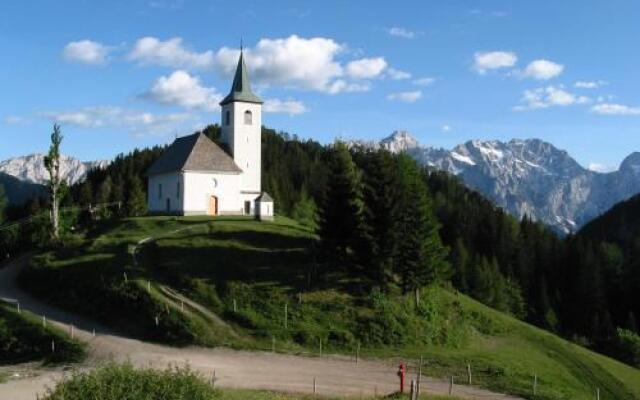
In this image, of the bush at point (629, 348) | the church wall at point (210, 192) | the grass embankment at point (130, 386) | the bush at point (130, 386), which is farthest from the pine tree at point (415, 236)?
the bush at point (629, 348)

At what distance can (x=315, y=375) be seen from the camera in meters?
32.8

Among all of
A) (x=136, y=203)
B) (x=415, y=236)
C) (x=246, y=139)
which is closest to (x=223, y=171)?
(x=246, y=139)

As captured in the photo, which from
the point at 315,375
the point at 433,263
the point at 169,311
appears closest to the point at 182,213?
the point at 169,311

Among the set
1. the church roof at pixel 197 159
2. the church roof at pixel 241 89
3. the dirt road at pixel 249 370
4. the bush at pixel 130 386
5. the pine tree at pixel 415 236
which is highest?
the church roof at pixel 241 89

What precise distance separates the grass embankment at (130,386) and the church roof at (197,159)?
1988 inches

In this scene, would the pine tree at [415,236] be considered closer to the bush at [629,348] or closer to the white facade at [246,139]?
the white facade at [246,139]

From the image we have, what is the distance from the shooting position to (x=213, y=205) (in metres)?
68.0

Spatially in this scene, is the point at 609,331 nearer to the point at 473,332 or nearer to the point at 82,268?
the point at 473,332

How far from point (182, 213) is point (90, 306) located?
21.8 metres

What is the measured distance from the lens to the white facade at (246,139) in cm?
7081

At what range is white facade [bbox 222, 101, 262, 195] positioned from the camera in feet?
232

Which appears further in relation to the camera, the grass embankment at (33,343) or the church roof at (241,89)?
the church roof at (241,89)

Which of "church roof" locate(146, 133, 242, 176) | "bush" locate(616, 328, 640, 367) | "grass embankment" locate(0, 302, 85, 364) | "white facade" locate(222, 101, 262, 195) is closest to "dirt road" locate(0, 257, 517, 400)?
"grass embankment" locate(0, 302, 85, 364)

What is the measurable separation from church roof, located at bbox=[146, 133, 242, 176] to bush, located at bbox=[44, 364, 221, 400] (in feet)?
166
